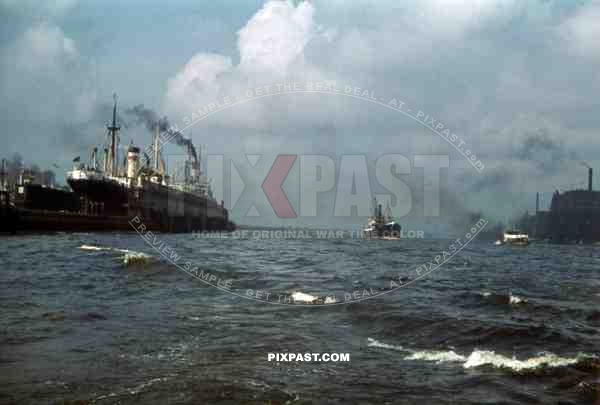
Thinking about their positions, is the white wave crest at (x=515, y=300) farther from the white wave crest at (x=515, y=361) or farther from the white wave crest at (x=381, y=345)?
the white wave crest at (x=381, y=345)

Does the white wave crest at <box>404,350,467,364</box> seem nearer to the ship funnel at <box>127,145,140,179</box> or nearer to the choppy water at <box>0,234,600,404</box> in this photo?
the choppy water at <box>0,234,600,404</box>

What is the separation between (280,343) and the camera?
39.5 feet

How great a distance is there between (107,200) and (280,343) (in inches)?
2927

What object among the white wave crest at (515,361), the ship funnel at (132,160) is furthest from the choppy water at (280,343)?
the ship funnel at (132,160)

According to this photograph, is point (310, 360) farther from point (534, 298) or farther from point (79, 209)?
point (79, 209)

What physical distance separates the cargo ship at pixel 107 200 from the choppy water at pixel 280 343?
45.4 metres

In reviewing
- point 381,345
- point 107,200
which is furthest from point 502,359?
point 107,200

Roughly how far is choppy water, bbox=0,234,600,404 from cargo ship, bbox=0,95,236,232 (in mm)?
45436

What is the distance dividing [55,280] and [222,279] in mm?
7424

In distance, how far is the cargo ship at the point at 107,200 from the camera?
6492cm

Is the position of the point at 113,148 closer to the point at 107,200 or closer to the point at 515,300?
the point at 107,200

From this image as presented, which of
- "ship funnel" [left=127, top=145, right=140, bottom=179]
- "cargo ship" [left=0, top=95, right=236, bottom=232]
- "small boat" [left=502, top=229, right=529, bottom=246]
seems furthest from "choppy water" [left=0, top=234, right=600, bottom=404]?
"small boat" [left=502, top=229, right=529, bottom=246]

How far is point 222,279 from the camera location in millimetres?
24391

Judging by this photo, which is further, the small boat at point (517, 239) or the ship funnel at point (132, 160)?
the small boat at point (517, 239)
